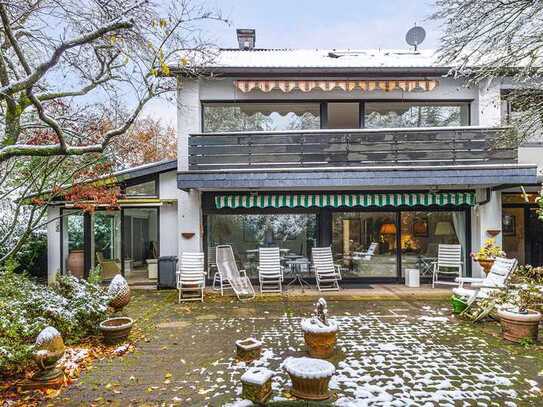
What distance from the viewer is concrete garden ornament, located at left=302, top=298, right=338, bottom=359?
5.56m

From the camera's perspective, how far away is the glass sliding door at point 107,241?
12.3m

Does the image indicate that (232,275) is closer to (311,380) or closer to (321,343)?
(321,343)

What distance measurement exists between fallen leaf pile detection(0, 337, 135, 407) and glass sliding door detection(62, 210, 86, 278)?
20.8 ft

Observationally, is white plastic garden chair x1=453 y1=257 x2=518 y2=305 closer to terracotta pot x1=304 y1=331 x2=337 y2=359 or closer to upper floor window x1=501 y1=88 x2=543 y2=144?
upper floor window x1=501 y1=88 x2=543 y2=144

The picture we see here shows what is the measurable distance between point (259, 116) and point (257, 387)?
9405 millimetres

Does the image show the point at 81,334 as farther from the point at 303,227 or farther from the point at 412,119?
the point at 412,119

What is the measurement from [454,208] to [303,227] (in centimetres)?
516

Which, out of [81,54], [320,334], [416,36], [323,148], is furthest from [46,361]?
[416,36]

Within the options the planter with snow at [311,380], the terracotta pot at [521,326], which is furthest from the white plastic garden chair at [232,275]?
the terracotta pot at [521,326]

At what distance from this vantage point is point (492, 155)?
1030cm

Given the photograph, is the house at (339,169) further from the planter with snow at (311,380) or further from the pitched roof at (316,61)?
the planter with snow at (311,380)

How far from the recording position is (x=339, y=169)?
410 inches

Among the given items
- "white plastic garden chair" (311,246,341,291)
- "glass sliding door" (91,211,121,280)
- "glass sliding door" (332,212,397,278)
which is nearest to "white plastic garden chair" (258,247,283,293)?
"white plastic garden chair" (311,246,341,291)

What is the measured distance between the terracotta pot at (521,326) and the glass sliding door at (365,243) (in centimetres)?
555
